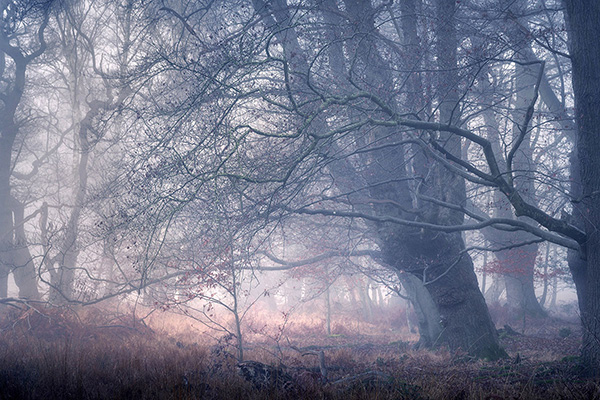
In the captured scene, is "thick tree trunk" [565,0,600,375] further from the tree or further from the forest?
the tree

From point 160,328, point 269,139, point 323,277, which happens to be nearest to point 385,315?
point 323,277

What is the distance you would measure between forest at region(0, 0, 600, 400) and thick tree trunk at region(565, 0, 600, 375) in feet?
0.11

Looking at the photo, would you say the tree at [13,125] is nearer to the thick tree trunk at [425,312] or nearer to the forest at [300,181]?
the forest at [300,181]

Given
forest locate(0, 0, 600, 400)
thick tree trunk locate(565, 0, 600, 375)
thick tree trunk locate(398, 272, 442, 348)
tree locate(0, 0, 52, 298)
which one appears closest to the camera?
forest locate(0, 0, 600, 400)

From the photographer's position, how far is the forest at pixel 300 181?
5.50 m

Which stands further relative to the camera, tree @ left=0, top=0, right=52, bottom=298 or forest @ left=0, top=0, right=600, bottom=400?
tree @ left=0, top=0, right=52, bottom=298

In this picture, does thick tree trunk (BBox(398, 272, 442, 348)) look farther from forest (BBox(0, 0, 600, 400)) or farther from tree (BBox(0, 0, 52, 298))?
tree (BBox(0, 0, 52, 298))

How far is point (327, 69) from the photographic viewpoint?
9.58 m

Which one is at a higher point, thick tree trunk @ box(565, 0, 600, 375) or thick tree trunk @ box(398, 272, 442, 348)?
thick tree trunk @ box(565, 0, 600, 375)

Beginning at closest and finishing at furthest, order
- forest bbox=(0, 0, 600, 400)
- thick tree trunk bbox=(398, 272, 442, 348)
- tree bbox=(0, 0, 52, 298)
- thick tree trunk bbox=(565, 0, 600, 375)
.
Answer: forest bbox=(0, 0, 600, 400), thick tree trunk bbox=(565, 0, 600, 375), thick tree trunk bbox=(398, 272, 442, 348), tree bbox=(0, 0, 52, 298)

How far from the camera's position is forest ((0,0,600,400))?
18.0ft

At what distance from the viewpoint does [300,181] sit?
709 centimetres

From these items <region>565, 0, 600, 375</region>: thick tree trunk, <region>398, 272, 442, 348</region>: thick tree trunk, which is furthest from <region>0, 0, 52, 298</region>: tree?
<region>565, 0, 600, 375</region>: thick tree trunk

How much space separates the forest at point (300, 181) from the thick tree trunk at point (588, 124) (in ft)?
0.11
